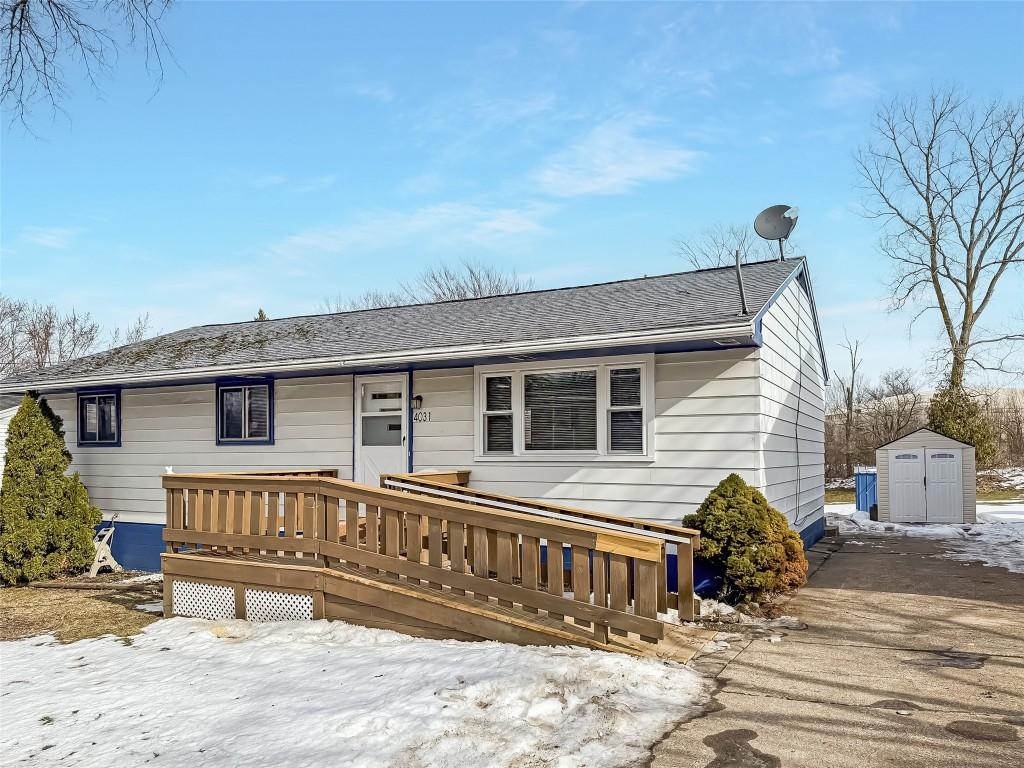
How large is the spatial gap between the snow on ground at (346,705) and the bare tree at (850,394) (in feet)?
75.9

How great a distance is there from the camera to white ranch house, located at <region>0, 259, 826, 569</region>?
24.8ft

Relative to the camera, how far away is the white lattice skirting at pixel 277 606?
643 centimetres

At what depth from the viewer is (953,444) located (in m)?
13.9

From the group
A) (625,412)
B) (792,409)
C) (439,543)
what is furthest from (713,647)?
(792,409)

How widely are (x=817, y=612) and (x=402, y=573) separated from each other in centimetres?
386

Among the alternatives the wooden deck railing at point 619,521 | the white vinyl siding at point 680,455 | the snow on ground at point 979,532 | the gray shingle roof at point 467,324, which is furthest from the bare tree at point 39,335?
the snow on ground at point 979,532

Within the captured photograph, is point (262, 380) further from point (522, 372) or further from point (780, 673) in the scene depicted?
point (780, 673)

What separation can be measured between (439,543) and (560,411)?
2.90 m

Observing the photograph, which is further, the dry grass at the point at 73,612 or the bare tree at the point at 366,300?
the bare tree at the point at 366,300

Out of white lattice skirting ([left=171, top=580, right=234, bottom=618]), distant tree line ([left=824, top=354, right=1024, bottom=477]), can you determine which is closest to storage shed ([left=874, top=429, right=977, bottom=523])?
distant tree line ([left=824, top=354, right=1024, bottom=477])

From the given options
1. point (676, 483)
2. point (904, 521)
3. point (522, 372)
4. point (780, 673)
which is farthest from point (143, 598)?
point (904, 521)

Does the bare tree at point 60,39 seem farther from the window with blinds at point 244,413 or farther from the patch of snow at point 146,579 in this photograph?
the patch of snow at point 146,579

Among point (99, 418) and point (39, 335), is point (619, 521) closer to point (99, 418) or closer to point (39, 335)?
point (99, 418)

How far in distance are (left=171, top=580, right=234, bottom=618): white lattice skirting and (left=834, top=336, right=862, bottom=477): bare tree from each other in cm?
2349
